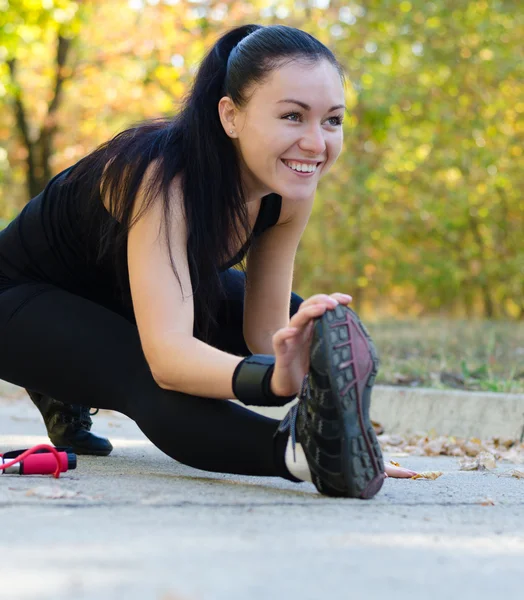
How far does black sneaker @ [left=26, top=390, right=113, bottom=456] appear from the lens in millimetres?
3539

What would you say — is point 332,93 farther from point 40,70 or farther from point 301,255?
point 40,70

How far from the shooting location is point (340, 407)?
92.0 inches

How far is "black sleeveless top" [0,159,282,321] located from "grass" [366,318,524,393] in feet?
8.74

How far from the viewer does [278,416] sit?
5.69 m

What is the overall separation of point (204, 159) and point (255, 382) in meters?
0.74

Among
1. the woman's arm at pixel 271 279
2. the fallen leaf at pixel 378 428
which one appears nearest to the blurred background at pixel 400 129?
the fallen leaf at pixel 378 428

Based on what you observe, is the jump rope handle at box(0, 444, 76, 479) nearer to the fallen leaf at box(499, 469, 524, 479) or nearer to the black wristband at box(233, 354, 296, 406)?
the black wristband at box(233, 354, 296, 406)

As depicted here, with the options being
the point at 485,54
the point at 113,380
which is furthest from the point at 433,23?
the point at 113,380

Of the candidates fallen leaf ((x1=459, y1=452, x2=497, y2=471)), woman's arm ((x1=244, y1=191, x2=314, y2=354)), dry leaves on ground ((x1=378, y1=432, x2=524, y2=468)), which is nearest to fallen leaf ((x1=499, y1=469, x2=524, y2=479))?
fallen leaf ((x1=459, y1=452, x2=497, y2=471))

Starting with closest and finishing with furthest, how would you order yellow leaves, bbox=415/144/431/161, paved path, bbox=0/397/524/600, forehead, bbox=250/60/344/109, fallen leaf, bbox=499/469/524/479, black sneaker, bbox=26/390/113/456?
1. paved path, bbox=0/397/524/600
2. forehead, bbox=250/60/344/109
3. fallen leaf, bbox=499/469/524/479
4. black sneaker, bbox=26/390/113/456
5. yellow leaves, bbox=415/144/431/161

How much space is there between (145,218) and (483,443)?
2557 mm

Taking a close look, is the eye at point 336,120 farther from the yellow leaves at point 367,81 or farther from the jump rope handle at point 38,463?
the yellow leaves at point 367,81

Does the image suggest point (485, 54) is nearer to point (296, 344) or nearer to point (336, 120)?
point (336, 120)

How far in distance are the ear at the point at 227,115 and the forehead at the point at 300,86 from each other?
105mm
